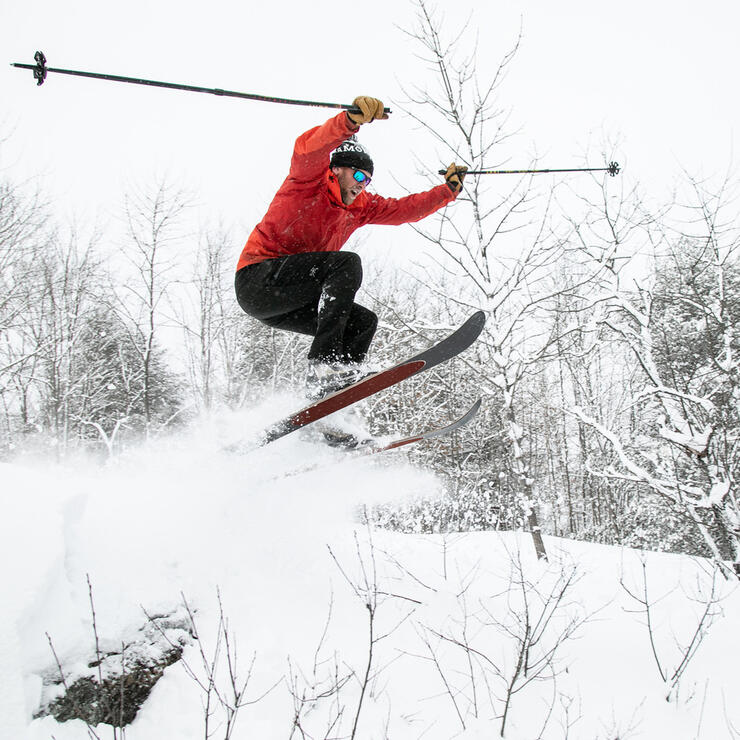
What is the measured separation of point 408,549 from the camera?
484 cm

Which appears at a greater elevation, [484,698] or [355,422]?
[355,422]

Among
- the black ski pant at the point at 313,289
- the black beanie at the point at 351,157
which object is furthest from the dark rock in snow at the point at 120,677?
the black beanie at the point at 351,157

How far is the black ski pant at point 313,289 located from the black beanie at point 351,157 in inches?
23.7

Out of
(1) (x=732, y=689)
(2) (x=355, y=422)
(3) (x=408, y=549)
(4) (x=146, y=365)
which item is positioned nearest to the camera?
(1) (x=732, y=689)

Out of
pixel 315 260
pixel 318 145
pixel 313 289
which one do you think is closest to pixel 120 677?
pixel 313 289

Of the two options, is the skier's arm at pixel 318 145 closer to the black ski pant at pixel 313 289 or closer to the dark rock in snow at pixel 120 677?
the black ski pant at pixel 313 289

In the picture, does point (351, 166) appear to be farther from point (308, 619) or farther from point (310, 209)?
point (308, 619)

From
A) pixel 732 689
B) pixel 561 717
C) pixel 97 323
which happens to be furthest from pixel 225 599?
pixel 97 323

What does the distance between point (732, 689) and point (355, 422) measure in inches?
121

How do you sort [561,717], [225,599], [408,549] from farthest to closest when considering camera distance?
[408,549]
[225,599]
[561,717]

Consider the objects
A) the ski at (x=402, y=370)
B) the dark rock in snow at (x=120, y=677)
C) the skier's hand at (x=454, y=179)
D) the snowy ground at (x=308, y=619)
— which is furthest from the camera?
the skier's hand at (x=454, y=179)

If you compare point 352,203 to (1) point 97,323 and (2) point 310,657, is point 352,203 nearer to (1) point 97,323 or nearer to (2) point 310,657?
(2) point 310,657

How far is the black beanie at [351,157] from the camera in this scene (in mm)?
3203

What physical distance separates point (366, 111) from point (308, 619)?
334 cm
